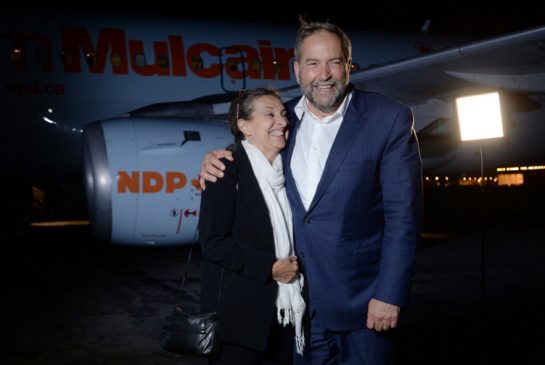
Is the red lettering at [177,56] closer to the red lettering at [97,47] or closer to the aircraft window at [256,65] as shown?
the red lettering at [97,47]

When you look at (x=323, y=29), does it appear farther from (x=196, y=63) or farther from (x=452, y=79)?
(x=196, y=63)

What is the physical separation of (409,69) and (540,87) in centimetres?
157

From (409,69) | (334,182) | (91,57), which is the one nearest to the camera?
(334,182)

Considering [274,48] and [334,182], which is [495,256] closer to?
[274,48]

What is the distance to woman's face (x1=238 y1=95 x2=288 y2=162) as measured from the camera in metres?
2.05

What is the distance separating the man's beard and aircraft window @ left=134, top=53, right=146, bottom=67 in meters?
6.38

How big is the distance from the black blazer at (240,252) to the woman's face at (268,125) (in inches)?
5.2

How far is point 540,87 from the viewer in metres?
6.57

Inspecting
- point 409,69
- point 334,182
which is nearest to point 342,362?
point 334,182

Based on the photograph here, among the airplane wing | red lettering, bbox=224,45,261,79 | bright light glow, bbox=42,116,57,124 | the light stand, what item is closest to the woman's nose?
the light stand

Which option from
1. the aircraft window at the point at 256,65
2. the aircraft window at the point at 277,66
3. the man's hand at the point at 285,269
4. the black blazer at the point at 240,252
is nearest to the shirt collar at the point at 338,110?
the black blazer at the point at 240,252

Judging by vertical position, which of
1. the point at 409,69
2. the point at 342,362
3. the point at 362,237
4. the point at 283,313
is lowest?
the point at 342,362

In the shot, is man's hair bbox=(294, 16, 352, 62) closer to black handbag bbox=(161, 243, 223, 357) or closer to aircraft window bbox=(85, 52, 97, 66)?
black handbag bbox=(161, 243, 223, 357)

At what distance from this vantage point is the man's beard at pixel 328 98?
199cm
